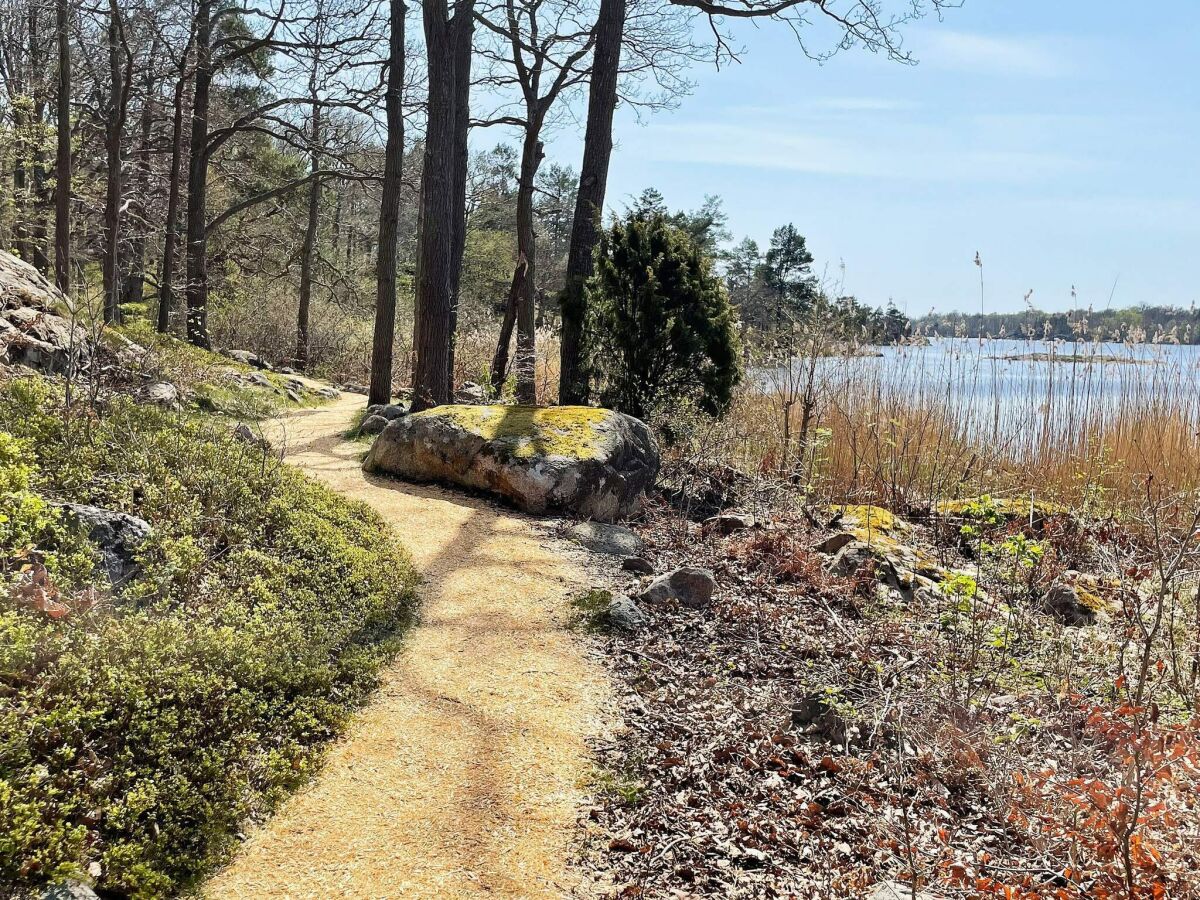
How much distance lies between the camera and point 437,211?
880 cm

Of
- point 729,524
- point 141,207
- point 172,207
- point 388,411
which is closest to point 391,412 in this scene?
point 388,411

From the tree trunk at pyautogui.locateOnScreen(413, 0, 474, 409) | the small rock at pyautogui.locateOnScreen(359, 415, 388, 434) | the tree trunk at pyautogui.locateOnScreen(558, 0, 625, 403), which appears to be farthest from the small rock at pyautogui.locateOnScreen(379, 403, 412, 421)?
the tree trunk at pyautogui.locateOnScreen(558, 0, 625, 403)

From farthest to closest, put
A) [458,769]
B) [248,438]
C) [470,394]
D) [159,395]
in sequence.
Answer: [470,394], [159,395], [248,438], [458,769]

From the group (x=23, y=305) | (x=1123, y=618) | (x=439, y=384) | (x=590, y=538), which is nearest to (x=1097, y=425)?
(x=1123, y=618)

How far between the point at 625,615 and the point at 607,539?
1404 mm

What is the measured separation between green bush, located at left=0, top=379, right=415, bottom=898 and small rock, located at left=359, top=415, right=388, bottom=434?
3.90 meters

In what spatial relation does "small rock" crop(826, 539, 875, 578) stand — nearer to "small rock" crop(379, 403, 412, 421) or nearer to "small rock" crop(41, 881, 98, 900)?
"small rock" crop(41, 881, 98, 900)

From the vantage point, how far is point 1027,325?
754 centimetres

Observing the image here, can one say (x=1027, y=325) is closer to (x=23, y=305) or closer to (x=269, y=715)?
(x=269, y=715)

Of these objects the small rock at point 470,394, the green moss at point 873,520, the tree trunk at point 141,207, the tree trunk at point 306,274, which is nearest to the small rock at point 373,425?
the small rock at point 470,394

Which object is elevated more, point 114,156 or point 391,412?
point 114,156

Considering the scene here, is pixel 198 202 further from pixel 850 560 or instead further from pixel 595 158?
pixel 850 560

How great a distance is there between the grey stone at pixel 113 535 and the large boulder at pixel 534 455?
10.1 feet

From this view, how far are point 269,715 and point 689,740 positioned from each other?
1605 mm
